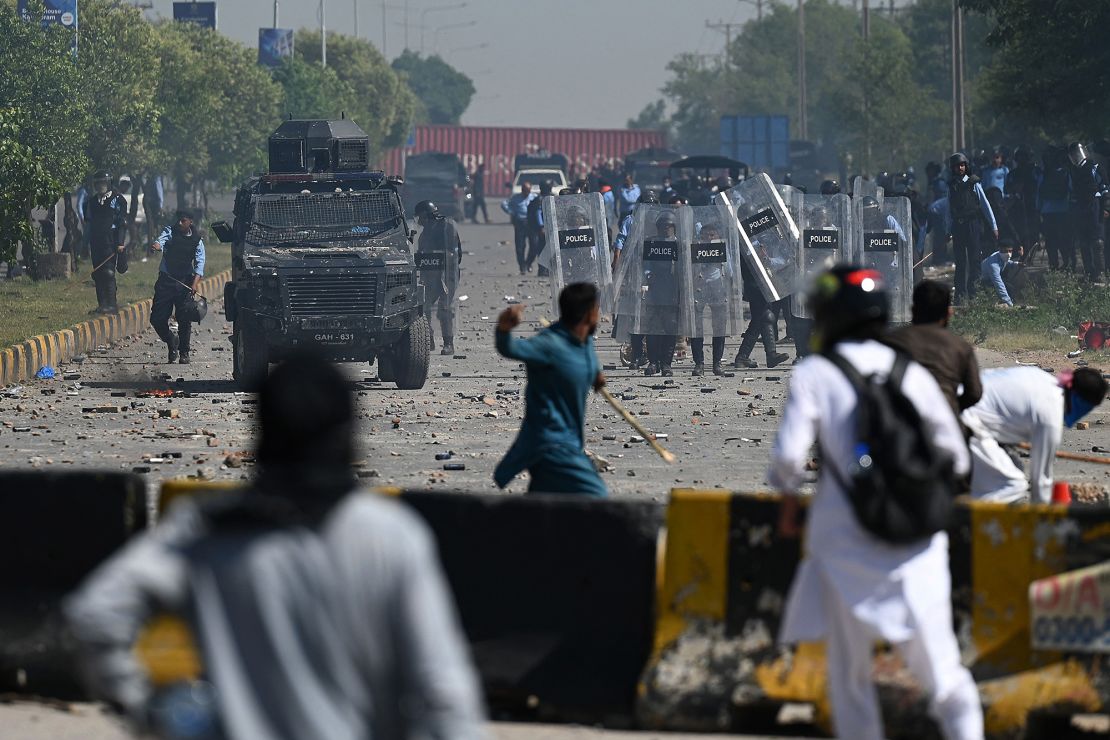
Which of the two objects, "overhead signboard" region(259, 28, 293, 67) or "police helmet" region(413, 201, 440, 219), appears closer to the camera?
"police helmet" region(413, 201, 440, 219)

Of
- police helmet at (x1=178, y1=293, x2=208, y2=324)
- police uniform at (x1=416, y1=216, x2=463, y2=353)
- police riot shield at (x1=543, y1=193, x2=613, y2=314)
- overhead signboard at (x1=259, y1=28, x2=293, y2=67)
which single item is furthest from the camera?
overhead signboard at (x1=259, y1=28, x2=293, y2=67)

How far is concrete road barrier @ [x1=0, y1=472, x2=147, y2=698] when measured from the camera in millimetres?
7352

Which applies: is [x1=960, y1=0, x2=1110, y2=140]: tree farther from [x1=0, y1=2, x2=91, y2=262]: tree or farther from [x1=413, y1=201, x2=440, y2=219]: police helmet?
[x1=0, y1=2, x2=91, y2=262]: tree

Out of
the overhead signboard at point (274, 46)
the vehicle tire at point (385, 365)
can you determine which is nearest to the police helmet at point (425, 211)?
the vehicle tire at point (385, 365)

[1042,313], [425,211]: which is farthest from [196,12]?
[1042,313]

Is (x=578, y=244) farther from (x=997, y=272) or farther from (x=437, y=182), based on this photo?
(x=437, y=182)

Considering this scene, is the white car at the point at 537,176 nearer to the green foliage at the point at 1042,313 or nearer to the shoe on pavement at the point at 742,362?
the green foliage at the point at 1042,313

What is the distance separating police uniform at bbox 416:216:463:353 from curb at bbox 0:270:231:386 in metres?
4.10

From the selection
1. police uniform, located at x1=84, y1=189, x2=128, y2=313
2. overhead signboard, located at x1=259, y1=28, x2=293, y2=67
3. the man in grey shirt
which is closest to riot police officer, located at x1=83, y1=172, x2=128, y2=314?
police uniform, located at x1=84, y1=189, x2=128, y2=313

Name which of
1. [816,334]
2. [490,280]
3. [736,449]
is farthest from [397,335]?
[490,280]

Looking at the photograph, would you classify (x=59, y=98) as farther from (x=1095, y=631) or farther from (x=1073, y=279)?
(x=1095, y=631)

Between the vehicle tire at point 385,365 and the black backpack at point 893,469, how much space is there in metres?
14.8

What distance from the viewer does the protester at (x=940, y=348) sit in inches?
285

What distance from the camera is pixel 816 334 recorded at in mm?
5438
